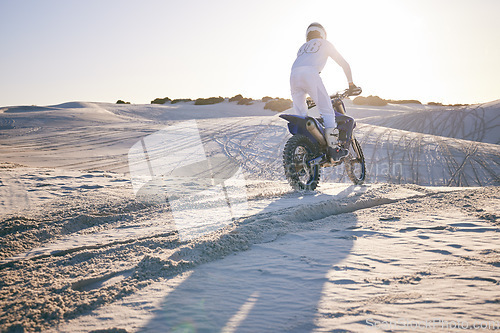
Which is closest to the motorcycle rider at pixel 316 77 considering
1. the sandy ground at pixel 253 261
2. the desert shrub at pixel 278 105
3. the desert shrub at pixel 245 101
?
the sandy ground at pixel 253 261

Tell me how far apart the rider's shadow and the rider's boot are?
2.72 metres

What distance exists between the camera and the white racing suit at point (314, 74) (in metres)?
4.82

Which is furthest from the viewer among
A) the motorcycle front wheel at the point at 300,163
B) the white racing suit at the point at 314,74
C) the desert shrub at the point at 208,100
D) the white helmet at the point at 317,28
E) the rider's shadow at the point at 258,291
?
the desert shrub at the point at 208,100

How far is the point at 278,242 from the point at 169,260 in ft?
2.85

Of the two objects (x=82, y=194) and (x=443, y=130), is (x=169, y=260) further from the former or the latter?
(x=443, y=130)

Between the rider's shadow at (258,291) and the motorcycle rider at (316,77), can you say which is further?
the motorcycle rider at (316,77)

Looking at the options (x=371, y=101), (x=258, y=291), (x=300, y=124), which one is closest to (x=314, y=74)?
(x=300, y=124)

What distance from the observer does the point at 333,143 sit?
16.9 ft

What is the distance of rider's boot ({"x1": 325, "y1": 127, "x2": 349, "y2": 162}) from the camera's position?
200 inches

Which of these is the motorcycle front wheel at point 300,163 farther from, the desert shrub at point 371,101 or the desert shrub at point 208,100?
the desert shrub at point 208,100

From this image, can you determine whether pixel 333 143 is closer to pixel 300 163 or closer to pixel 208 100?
pixel 300 163

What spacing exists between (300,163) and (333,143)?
610 mm

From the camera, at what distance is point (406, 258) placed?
2189mm

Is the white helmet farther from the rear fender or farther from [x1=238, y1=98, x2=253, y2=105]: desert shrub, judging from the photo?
[x1=238, y1=98, x2=253, y2=105]: desert shrub
